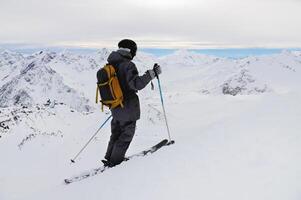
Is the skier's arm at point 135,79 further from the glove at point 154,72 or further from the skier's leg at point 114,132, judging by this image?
the skier's leg at point 114,132

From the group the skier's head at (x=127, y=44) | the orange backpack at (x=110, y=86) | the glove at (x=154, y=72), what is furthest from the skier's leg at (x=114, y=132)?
the skier's head at (x=127, y=44)

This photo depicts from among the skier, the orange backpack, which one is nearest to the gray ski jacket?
the skier

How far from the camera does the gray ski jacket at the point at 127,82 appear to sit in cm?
878

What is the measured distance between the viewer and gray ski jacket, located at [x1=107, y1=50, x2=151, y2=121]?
28.8 ft

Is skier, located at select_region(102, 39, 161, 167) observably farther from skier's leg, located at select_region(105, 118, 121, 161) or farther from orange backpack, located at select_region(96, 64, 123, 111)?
orange backpack, located at select_region(96, 64, 123, 111)

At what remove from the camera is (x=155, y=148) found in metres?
9.92

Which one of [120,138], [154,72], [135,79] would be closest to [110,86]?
[135,79]

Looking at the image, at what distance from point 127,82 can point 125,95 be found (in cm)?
42

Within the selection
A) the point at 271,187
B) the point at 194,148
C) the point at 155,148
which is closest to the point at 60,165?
the point at 155,148

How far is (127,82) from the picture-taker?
8.86 meters

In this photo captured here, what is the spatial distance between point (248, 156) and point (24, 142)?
1435 cm

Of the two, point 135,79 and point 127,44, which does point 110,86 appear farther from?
point 127,44

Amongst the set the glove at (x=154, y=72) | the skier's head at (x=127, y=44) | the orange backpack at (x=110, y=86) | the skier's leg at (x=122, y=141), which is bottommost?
the skier's leg at (x=122, y=141)

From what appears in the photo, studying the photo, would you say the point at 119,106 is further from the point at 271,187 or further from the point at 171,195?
the point at 271,187
